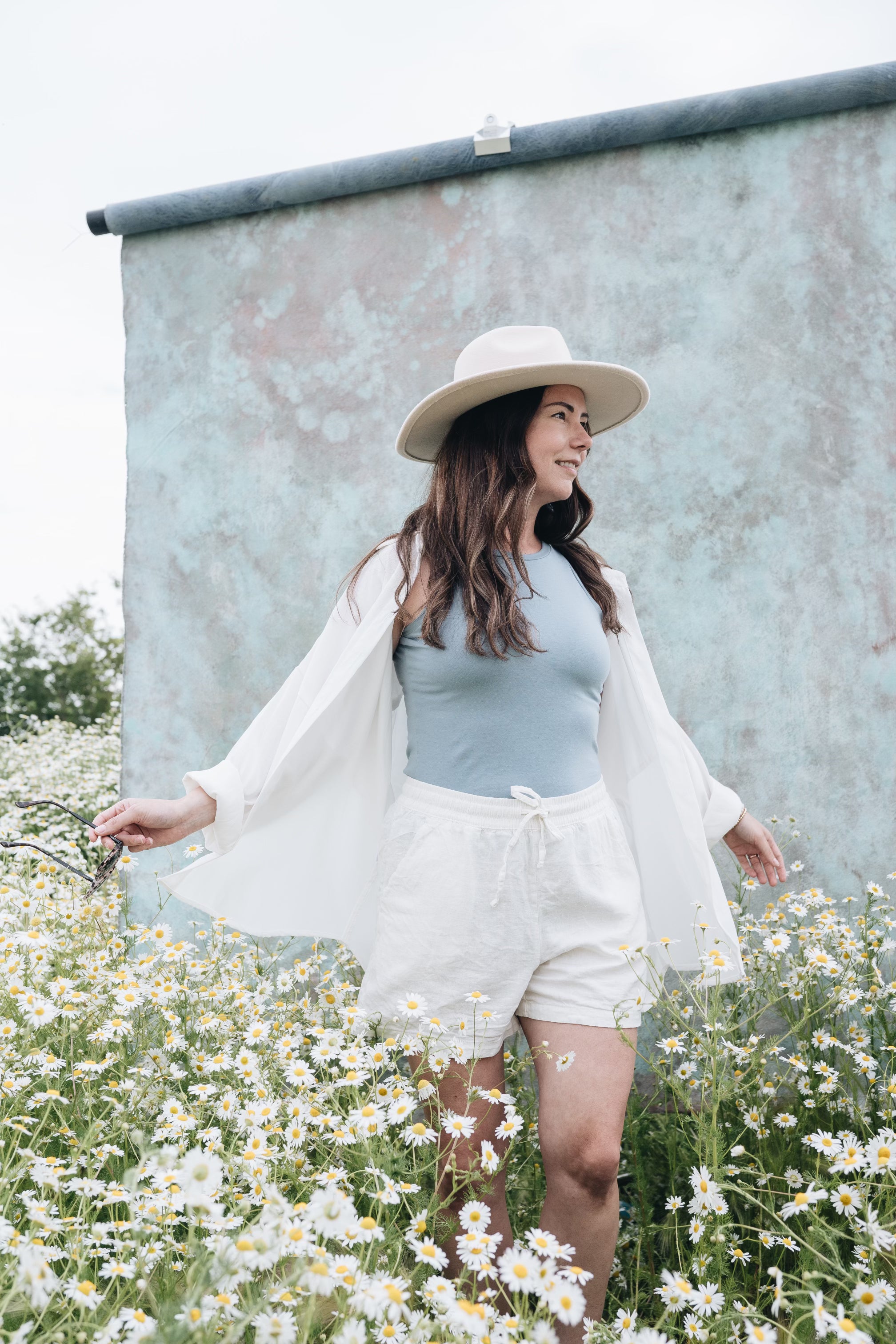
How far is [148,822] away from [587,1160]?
107 centimetres

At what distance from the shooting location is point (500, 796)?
2.05 m

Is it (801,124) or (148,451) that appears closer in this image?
(801,124)

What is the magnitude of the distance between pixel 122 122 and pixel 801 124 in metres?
2.76

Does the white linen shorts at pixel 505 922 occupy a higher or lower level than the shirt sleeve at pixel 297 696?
lower

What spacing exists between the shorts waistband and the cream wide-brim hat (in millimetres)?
894

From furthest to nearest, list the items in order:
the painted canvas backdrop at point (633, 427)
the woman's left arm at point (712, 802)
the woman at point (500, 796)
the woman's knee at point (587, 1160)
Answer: the painted canvas backdrop at point (633, 427) < the woman's left arm at point (712, 802) < the woman at point (500, 796) < the woman's knee at point (587, 1160)

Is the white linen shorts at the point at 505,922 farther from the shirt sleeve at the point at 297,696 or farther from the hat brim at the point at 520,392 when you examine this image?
the hat brim at the point at 520,392

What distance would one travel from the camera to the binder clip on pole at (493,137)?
10.7 feet

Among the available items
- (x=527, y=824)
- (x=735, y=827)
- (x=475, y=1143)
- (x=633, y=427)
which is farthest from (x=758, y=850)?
(x=633, y=427)

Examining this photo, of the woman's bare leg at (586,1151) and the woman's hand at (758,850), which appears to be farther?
the woman's hand at (758,850)

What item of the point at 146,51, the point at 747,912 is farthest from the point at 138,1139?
the point at 146,51

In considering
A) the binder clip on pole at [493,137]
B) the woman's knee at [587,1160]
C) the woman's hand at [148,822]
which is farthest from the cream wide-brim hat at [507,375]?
the woman's knee at [587,1160]

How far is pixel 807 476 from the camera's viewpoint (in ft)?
10.5

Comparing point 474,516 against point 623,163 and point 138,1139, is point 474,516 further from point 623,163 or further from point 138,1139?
point 623,163
